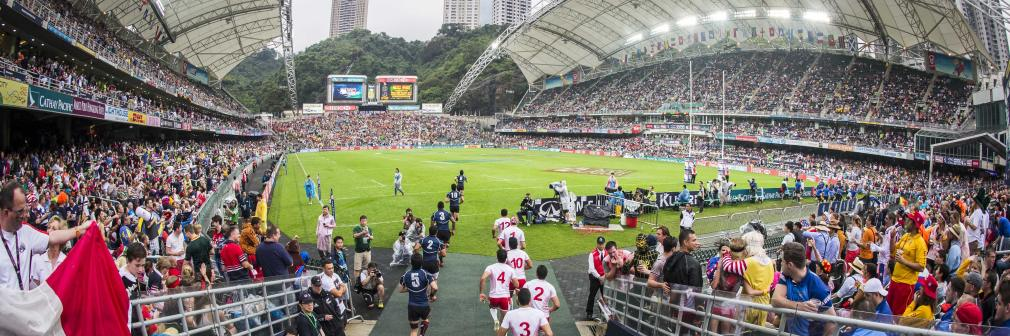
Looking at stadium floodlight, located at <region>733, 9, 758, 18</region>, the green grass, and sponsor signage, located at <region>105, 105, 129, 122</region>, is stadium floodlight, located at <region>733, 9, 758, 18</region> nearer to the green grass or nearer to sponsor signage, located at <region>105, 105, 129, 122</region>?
the green grass

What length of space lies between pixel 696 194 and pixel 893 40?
36.3 metres

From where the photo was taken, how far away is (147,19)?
45719mm

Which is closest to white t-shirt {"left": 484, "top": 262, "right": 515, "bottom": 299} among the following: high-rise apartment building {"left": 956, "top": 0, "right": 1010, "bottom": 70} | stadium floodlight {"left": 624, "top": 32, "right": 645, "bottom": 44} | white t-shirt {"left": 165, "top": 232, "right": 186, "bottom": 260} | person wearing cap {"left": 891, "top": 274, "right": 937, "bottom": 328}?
person wearing cap {"left": 891, "top": 274, "right": 937, "bottom": 328}

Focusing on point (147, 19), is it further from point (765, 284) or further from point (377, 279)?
point (765, 284)

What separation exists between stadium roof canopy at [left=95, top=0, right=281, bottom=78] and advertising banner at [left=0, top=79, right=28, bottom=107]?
76.9 ft

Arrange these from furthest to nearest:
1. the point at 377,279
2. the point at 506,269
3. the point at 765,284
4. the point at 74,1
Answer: the point at 74,1 < the point at 377,279 < the point at 506,269 < the point at 765,284

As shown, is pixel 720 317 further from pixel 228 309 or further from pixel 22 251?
pixel 22 251

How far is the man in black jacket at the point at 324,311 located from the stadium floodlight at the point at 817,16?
185ft

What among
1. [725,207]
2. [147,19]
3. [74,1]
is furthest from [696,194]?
[147,19]

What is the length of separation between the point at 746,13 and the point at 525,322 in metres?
59.5

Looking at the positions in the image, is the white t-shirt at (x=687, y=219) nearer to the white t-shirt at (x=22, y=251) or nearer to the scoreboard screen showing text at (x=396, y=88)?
the white t-shirt at (x=22, y=251)

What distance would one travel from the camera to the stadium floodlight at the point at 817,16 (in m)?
50.6

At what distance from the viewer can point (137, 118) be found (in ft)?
94.1

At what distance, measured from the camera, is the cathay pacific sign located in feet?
56.2
